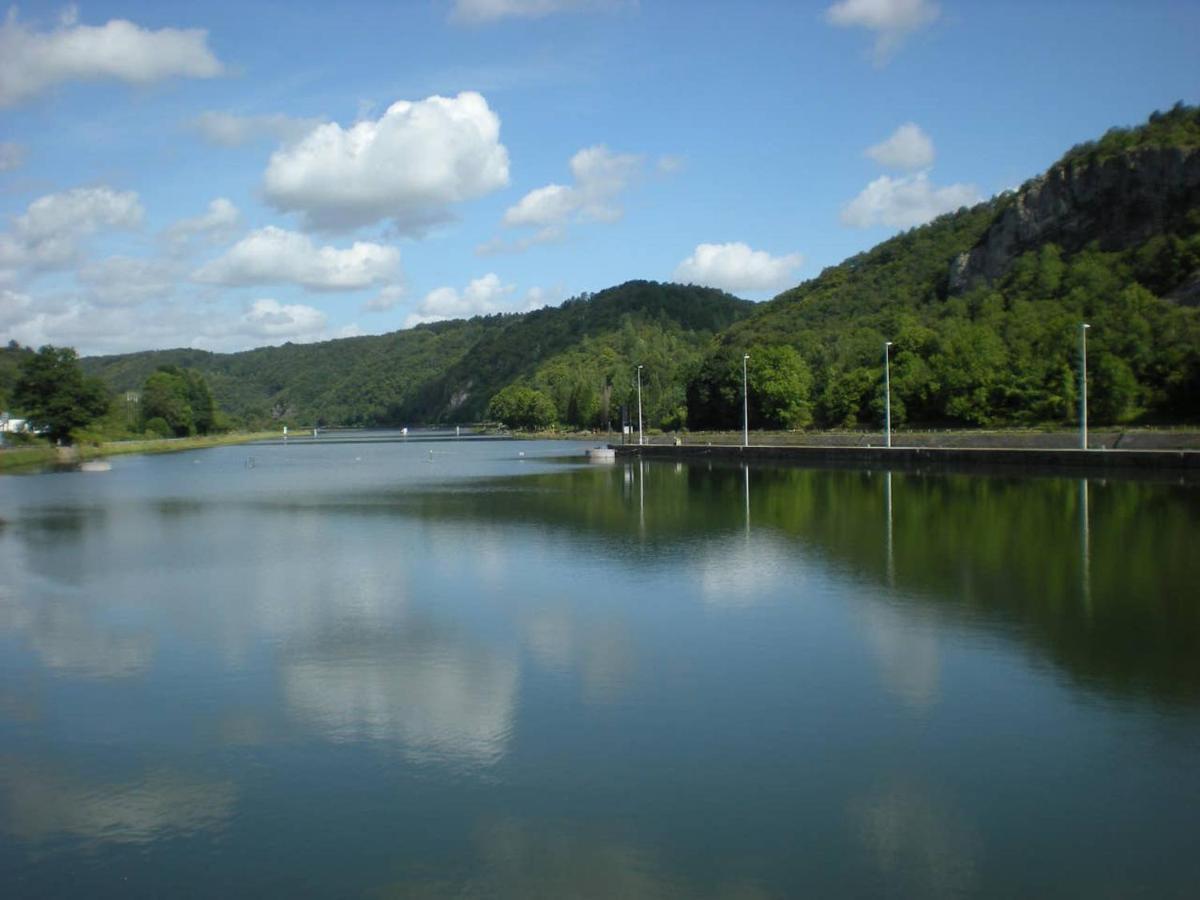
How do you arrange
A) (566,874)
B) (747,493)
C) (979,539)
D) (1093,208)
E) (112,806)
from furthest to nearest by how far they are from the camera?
(1093,208) < (747,493) < (979,539) < (112,806) < (566,874)

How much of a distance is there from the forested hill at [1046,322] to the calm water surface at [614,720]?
113 feet

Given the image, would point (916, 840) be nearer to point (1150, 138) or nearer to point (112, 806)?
point (112, 806)

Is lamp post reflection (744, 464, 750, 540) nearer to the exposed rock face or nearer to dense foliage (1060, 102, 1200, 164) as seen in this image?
the exposed rock face

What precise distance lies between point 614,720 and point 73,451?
261 ft

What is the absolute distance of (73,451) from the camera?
78875 millimetres

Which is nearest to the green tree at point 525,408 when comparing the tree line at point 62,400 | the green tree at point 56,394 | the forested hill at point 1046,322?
the forested hill at point 1046,322

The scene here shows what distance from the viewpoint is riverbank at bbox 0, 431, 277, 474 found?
231 ft

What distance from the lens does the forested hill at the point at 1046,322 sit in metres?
52.0

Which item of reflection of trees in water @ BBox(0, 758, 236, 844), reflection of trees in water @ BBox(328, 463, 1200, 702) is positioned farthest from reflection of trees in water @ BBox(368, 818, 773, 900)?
reflection of trees in water @ BBox(328, 463, 1200, 702)

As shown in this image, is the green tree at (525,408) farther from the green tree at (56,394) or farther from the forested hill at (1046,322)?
the green tree at (56,394)

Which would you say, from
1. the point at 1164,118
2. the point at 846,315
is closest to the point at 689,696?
the point at 1164,118

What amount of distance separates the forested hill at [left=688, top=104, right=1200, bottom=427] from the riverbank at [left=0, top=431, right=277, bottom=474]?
48.3 m

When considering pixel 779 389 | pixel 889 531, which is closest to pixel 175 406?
pixel 779 389

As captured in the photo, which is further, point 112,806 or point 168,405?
point 168,405
